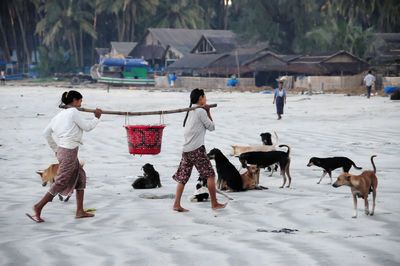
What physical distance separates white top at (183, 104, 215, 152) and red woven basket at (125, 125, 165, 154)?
0.70 metres

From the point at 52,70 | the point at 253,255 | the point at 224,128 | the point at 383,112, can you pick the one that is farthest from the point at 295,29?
the point at 253,255

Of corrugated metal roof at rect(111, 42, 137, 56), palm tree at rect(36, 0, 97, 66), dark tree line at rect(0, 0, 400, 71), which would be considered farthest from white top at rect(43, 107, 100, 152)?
palm tree at rect(36, 0, 97, 66)

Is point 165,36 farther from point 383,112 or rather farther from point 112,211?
point 112,211

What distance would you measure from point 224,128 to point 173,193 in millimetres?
10081

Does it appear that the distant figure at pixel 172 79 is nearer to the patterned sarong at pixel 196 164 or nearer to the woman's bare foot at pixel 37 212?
the patterned sarong at pixel 196 164

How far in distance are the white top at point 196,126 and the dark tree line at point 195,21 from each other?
4962cm

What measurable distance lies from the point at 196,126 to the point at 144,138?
3.15ft

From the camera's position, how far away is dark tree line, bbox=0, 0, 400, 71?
64.4 metres

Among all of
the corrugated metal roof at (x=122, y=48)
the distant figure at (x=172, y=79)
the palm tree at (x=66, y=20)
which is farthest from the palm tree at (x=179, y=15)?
the distant figure at (x=172, y=79)

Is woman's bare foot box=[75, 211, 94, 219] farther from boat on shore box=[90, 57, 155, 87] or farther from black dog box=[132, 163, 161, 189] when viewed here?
boat on shore box=[90, 57, 155, 87]

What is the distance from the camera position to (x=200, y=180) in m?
8.73

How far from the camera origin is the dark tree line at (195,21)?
64.4 meters

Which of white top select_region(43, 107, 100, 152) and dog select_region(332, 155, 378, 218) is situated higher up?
white top select_region(43, 107, 100, 152)

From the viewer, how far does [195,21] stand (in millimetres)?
86500
